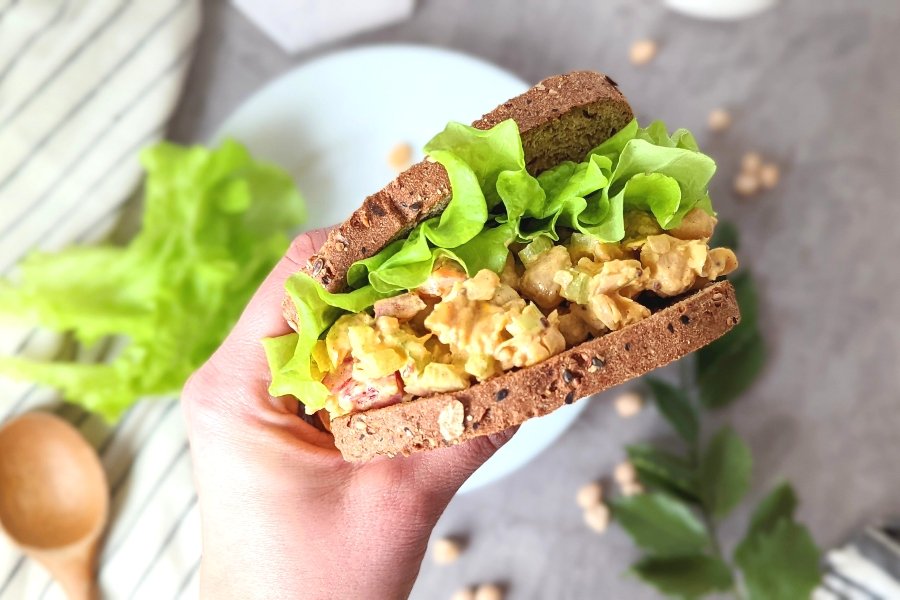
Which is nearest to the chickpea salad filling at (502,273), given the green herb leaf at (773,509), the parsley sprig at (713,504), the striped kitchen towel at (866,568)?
the parsley sprig at (713,504)

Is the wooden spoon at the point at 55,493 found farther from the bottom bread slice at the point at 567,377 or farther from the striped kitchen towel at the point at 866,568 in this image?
→ the striped kitchen towel at the point at 866,568

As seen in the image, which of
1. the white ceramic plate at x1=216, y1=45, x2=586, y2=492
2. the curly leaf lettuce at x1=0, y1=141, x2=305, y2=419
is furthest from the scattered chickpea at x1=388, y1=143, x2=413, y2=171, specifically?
the curly leaf lettuce at x1=0, y1=141, x2=305, y2=419

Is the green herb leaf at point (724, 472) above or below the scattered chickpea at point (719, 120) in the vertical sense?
below

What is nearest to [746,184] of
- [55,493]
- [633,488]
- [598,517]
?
[633,488]

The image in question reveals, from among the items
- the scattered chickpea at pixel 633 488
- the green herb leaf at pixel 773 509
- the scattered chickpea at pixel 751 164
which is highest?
the scattered chickpea at pixel 751 164

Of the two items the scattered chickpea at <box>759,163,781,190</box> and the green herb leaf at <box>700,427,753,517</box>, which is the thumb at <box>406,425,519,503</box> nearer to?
the green herb leaf at <box>700,427,753,517</box>

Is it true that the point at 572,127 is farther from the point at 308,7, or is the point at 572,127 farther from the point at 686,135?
the point at 308,7
